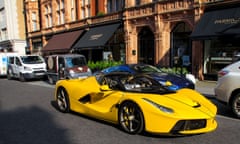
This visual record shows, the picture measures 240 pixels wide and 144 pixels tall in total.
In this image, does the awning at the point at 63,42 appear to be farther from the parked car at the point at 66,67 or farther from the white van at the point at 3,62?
the parked car at the point at 66,67

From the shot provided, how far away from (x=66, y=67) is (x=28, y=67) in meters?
4.51

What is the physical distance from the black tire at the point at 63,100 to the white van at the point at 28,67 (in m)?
10.7

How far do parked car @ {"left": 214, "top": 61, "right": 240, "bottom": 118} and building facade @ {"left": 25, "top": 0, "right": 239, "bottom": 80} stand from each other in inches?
229

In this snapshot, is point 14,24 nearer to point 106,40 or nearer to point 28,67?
point 28,67

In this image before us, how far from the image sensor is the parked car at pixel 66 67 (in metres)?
13.9

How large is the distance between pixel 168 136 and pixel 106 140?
124 centimetres

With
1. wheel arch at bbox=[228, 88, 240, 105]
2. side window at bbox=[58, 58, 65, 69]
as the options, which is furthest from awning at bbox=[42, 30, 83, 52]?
wheel arch at bbox=[228, 88, 240, 105]

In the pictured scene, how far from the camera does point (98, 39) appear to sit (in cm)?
1955

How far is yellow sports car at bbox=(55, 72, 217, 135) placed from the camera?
4367mm

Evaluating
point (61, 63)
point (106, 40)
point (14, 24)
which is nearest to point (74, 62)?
point (61, 63)

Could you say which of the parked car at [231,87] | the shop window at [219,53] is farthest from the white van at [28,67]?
the parked car at [231,87]

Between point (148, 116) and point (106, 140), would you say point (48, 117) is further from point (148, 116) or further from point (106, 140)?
point (148, 116)

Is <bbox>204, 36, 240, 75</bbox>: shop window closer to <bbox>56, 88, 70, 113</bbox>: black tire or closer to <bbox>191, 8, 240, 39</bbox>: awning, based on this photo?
<bbox>191, 8, 240, 39</bbox>: awning

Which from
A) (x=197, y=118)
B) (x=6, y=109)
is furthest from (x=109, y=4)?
(x=197, y=118)
